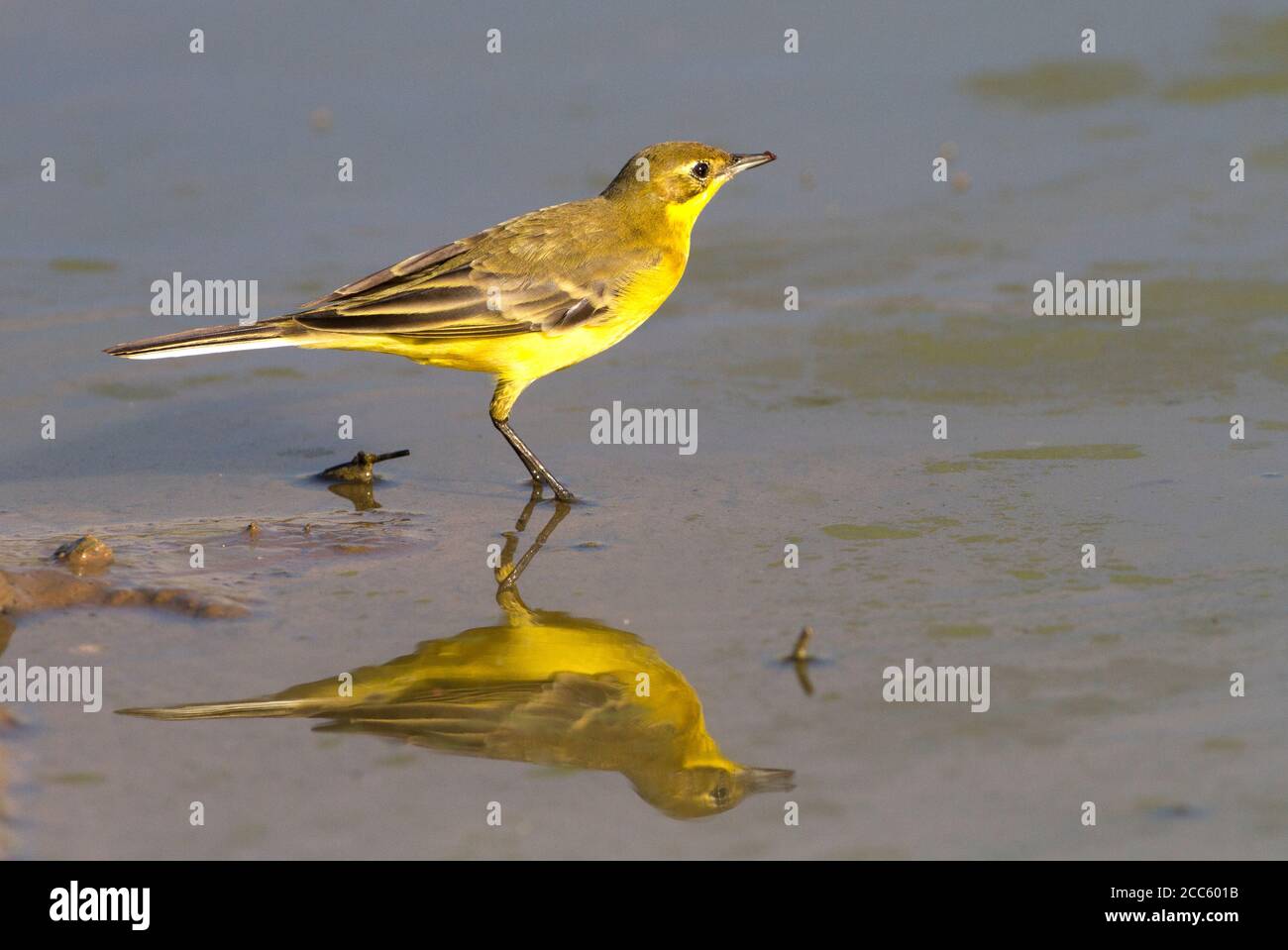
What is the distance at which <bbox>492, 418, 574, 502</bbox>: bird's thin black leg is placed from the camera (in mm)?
7730

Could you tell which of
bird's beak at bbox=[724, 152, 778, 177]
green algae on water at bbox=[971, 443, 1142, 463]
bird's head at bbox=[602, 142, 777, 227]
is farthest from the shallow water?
bird's beak at bbox=[724, 152, 778, 177]

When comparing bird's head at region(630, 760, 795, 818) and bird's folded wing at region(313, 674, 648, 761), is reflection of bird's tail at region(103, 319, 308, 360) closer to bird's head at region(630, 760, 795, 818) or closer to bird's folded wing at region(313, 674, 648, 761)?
bird's folded wing at region(313, 674, 648, 761)

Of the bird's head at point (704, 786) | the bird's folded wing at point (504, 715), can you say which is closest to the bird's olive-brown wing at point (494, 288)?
the bird's folded wing at point (504, 715)

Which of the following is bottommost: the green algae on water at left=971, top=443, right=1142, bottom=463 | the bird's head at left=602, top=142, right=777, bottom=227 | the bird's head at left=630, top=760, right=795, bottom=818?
the bird's head at left=630, top=760, right=795, bottom=818

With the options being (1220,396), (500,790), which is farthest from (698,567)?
(1220,396)

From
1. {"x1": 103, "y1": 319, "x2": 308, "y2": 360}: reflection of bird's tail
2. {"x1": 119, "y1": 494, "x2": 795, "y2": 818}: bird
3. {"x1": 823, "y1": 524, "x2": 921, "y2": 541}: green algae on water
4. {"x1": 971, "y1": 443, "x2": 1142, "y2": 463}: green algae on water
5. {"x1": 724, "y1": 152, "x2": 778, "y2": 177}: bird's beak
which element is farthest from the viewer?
{"x1": 724, "y1": 152, "x2": 778, "y2": 177}: bird's beak

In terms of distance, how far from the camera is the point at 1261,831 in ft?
15.3

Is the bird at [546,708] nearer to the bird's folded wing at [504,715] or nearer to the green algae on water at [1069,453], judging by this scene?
the bird's folded wing at [504,715]

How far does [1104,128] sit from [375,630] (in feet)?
25.2

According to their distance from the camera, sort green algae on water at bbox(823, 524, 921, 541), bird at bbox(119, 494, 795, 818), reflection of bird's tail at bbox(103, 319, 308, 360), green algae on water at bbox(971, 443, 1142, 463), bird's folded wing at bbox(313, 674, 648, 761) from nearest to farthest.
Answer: bird at bbox(119, 494, 795, 818) → bird's folded wing at bbox(313, 674, 648, 761) → green algae on water at bbox(823, 524, 921, 541) → reflection of bird's tail at bbox(103, 319, 308, 360) → green algae on water at bbox(971, 443, 1142, 463)

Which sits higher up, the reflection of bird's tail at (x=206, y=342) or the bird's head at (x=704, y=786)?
the reflection of bird's tail at (x=206, y=342)

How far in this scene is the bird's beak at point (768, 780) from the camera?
194 inches

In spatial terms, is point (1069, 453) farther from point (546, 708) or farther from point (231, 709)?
point (231, 709)

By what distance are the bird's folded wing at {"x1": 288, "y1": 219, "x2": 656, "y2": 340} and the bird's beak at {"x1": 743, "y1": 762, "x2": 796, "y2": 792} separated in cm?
350
